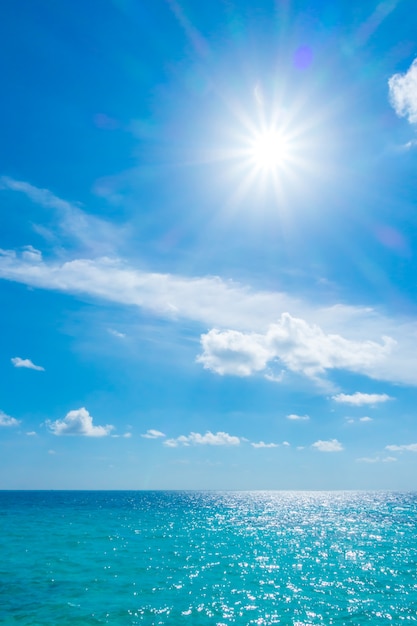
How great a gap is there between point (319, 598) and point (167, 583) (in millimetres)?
9703

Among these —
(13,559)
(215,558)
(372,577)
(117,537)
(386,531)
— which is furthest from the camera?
(386,531)

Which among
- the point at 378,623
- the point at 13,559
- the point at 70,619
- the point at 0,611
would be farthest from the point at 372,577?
the point at 13,559

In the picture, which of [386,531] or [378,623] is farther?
[386,531]

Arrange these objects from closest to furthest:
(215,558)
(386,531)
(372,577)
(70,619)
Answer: (70,619) → (372,577) → (215,558) → (386,531)

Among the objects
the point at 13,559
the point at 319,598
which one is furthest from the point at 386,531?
the point at 13,559

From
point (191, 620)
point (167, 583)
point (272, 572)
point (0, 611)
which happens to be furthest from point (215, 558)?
point (0, 611)

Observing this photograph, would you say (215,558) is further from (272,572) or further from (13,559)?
(13,559)

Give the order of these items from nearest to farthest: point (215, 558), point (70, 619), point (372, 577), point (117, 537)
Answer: point (70, 619) < point (372, 577) < point (215, 558) < point (117, 537)

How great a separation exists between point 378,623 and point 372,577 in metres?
11.9

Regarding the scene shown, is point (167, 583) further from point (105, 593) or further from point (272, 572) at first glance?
point (272, 572)

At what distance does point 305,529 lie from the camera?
232 ft

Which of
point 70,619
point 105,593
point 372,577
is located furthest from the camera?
point 372,577

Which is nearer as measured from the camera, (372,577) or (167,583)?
(167,583)

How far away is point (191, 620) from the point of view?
2239 centimetres
